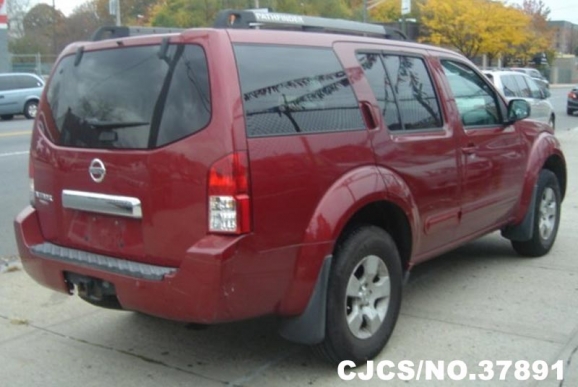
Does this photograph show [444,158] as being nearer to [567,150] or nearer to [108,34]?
[108,34]

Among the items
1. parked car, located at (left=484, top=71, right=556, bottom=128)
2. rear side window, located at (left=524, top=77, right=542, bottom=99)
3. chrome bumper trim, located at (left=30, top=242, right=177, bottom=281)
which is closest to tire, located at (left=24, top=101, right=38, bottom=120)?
parked car, located at (left=484, top=71, right=556, bottom=128)

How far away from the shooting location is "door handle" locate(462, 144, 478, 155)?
208 inches

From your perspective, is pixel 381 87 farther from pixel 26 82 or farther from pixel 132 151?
pixel 26 82

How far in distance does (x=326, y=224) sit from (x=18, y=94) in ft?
77.7

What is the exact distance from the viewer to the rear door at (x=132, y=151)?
3.68 m

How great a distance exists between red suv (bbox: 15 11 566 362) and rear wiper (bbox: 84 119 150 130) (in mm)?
14

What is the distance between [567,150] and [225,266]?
1412 centimetres

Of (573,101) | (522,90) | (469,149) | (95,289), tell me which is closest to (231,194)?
(95,289)

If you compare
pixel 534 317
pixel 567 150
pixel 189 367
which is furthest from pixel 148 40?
pixel 567 150

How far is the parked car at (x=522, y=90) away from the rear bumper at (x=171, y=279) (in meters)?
12.4

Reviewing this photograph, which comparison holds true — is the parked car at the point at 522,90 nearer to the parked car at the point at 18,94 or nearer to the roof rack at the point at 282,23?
the roof rack at the point at 282,23

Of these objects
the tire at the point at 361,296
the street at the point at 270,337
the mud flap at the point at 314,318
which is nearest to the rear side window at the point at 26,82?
the street at the point at 270,337

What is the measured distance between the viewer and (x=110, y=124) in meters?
3.98

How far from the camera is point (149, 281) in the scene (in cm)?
372
